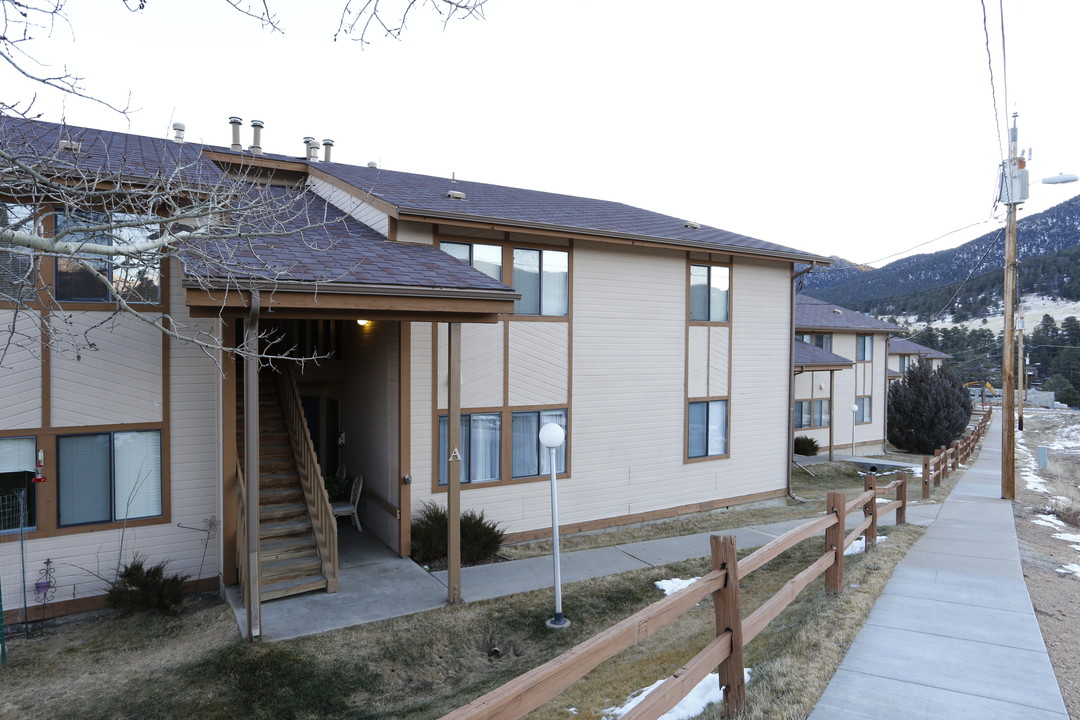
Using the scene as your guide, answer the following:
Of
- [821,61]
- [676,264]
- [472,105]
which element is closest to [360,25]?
[472,105]

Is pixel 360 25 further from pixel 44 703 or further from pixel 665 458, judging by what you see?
pixel 665 458

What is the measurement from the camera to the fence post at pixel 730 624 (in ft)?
12.8

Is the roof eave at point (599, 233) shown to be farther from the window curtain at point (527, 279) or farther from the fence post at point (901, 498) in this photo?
the fence post at point (901, 498)

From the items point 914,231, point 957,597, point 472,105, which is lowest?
point 957,597

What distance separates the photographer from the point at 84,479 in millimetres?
8094

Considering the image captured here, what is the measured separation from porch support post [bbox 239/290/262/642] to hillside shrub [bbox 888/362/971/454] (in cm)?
2898

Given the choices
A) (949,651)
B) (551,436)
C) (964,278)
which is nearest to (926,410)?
(551,436)

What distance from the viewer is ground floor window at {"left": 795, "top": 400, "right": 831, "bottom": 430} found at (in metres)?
24.1

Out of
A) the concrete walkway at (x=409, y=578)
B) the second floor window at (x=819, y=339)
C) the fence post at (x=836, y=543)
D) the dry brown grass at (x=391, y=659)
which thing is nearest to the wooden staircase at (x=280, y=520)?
the concrete walkway at (x=409, y=578)

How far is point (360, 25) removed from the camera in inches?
153

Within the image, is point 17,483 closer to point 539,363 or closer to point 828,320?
point 539,363

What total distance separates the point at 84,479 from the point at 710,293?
11232mm

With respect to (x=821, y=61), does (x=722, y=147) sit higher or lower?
higher

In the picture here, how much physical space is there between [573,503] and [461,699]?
5.77m
